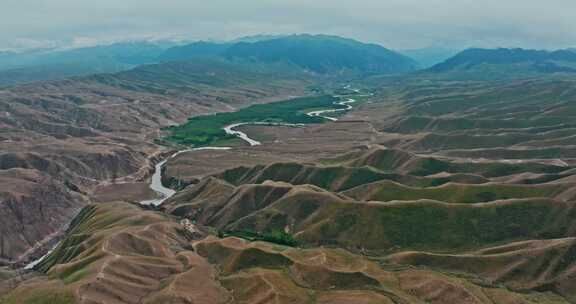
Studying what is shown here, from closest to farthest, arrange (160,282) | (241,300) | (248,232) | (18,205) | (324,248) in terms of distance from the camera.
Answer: (241,300)
(160,282)
(324,248)
(248,232)
(18,205)

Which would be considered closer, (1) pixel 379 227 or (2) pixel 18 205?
(1) pixel 379 227

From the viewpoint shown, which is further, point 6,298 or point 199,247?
point 199,247

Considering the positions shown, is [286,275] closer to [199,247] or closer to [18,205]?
[199,247]

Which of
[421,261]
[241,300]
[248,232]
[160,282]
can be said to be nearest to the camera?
[241,300]

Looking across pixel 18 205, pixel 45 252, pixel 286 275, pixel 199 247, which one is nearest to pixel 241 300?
pixel 286 275

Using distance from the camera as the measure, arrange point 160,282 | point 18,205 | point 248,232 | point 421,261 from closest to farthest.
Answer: point 160,282, point 421,261, point 248,232, point 18,205

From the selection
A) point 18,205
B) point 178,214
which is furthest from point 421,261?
point 18,205

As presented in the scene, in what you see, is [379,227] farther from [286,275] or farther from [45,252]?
[45,252]

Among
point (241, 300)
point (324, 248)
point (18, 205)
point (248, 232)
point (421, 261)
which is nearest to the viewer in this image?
point (241, 300)

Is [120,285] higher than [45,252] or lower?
higher
